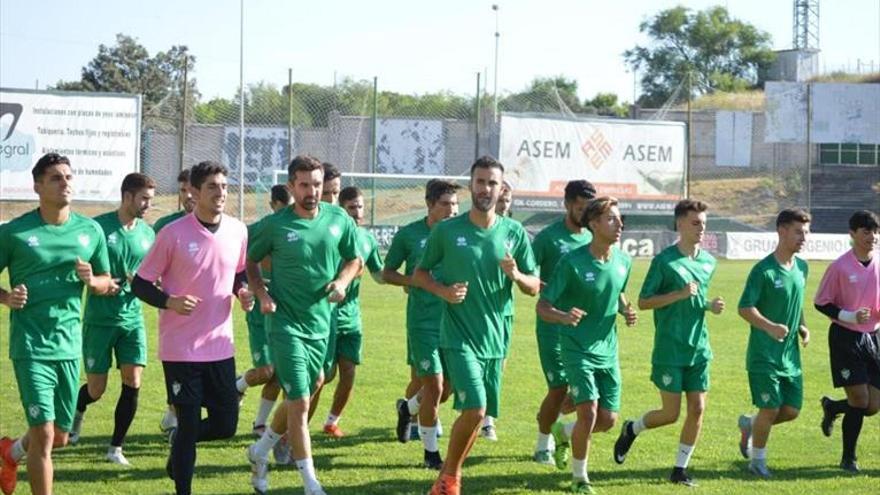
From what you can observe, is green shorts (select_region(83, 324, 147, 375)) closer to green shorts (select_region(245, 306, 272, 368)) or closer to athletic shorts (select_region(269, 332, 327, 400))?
green shorts (select_region(245, 306, 272, 368))

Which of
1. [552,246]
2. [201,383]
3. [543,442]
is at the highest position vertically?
[552,246]

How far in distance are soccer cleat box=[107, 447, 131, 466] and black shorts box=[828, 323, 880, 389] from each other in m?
5.74

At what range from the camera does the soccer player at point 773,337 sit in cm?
1039

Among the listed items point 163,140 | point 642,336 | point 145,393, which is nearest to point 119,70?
point 163,140

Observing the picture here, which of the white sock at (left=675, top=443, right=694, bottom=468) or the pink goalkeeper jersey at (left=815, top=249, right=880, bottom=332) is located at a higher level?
the pink goalkeeper jersey at (left=815, top=249, right=880, bottom=332)

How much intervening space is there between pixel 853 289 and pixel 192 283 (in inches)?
218

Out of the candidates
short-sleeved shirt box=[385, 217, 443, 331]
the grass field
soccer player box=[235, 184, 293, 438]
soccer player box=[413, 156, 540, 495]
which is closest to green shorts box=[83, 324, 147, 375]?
the grass field

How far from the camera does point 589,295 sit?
9617 millimetres

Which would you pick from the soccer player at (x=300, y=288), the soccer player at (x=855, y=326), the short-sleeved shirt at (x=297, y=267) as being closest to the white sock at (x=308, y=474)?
the soccer player at (x=300, y=288)

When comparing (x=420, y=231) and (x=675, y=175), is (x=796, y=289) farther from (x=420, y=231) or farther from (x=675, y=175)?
(x=675, y=175)

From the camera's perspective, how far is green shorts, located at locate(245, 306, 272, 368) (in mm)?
11516

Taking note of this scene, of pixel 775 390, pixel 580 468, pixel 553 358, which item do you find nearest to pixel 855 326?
pixel 775 390

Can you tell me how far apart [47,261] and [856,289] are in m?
6.44

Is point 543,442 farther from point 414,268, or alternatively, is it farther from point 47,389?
point 47,389
